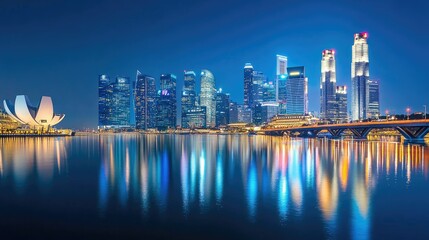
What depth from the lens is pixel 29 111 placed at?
11831 centimetres

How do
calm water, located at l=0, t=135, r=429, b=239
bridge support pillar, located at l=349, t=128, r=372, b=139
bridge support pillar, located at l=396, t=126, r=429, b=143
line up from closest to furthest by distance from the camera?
1. calm water, located at l=0, t=135, r=429, b=239
2. bridge support pillar, located at l=396, t=126, r=429, b=143
3. bridge support pillar, located at l=349, t=128, r=372, b=139

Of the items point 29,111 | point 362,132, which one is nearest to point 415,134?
point 362,132

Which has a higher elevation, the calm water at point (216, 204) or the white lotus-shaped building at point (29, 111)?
the white lotus-shaped building at point (29, 111)

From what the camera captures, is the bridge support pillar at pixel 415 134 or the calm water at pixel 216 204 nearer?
the calm water at pixel 216 204

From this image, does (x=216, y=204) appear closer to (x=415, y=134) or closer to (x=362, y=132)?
(x=415, y=134)

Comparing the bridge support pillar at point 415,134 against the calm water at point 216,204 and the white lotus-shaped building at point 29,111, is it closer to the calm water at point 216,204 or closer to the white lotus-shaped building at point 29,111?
the calm water at point 216,204

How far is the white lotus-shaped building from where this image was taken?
386ft

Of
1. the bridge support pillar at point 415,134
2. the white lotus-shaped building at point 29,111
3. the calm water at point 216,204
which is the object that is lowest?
the calm water at point 216,204

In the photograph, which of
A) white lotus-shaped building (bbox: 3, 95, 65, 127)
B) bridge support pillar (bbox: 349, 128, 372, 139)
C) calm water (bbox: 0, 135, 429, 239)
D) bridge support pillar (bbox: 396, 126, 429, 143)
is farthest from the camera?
white lotus-shaped building (bbox: 3, 95, 65, 127)

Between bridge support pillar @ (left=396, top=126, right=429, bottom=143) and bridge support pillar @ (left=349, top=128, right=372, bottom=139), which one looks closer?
bridge support pillar @ (left=396, top=126, right=429, bottom=143)

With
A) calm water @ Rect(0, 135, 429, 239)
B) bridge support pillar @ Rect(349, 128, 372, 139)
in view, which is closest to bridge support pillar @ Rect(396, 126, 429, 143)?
bridge support pillar @ Rect(349, 128, 372, 139)

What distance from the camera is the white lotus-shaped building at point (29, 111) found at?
11775 cm

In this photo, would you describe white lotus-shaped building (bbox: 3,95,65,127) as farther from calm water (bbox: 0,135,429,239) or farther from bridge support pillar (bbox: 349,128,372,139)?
calm water (bbox: 0,135,429,239)

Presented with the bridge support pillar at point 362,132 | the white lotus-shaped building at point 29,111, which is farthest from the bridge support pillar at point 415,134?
the white lotus-shaped building at point 29,111
